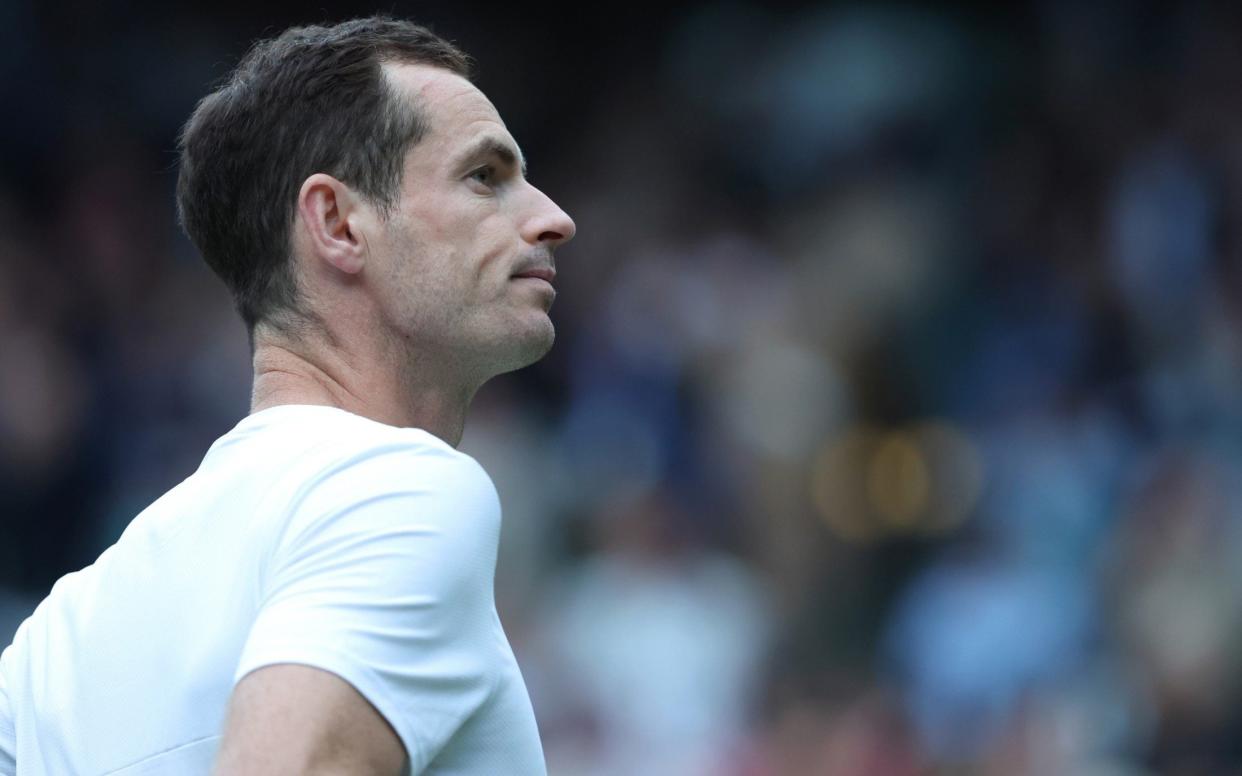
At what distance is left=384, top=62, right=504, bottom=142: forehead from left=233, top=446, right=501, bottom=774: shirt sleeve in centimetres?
75

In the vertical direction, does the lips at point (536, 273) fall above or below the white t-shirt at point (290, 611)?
above

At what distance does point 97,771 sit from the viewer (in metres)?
2.02

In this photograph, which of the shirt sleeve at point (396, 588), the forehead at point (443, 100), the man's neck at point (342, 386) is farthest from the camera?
the forehead at point (443, 100)

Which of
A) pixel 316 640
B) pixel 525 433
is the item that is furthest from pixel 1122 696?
pixel 316 640

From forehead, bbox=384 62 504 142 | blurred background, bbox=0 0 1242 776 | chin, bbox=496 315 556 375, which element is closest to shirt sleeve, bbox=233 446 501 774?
chin, bbox=496 315 556 375

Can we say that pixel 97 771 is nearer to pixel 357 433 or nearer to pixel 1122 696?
pixel 357 433

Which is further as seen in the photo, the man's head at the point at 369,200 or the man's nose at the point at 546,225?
the man's nose at the point at 546,225

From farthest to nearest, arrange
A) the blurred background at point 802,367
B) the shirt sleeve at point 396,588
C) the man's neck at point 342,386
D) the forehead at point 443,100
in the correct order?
the blurred background at point 802,367 < the forehead at point 443,100 < the man's neck at point 342,386 < the shirt sleeve at point 396,588

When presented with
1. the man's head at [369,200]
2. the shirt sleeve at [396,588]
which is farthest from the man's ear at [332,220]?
the shirt sleeve at [396,588]

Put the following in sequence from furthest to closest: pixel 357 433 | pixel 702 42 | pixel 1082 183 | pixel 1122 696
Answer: pixel 702 42 < pixel 1082 183 < pixel 1122 696 < pixel 357 433

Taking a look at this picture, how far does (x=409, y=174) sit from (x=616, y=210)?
738 centimetres

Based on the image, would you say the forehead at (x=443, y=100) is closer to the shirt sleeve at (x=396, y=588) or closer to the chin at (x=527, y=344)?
the chin at (x=527, y=344)

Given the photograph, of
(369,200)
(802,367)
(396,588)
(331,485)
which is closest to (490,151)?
(369,200)

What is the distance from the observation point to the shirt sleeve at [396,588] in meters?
1.75
